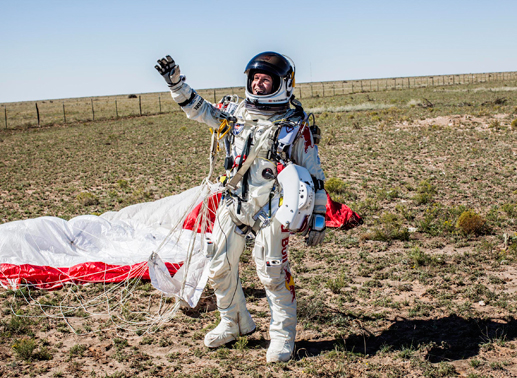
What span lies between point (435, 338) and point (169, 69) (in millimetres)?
3733

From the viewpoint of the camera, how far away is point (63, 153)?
19297 millimetres

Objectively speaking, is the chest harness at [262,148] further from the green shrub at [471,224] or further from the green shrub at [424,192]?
the green shrub at [424,192]

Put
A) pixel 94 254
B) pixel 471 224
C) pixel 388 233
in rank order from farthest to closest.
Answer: pixel 388 233
pixel 471 224
pixel 94 254

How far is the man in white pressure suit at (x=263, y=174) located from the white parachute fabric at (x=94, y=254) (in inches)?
46.3

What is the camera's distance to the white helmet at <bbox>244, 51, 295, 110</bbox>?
14.3ft

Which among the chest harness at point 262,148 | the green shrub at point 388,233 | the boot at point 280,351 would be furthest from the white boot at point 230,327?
the green shrub at point 388,233

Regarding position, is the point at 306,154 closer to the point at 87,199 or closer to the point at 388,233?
the point at 388,233

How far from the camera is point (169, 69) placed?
4219 millimetres

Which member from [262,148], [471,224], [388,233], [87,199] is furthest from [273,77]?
[87,199]

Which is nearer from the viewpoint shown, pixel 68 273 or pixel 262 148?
pixel 262 148

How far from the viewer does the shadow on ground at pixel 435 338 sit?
14.6 ft

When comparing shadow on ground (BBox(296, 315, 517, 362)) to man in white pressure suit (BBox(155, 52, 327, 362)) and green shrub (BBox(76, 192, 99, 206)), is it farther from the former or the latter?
green shrub (BBox(76, 192, 99, 206))

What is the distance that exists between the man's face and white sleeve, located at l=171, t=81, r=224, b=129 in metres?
0.43

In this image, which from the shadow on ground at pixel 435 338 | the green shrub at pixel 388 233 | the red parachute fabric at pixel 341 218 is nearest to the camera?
the shadow on ground at pixel 435 338
